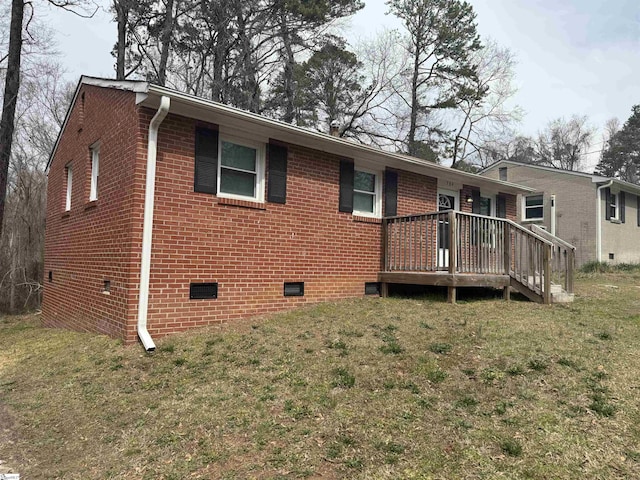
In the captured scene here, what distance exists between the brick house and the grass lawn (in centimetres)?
73

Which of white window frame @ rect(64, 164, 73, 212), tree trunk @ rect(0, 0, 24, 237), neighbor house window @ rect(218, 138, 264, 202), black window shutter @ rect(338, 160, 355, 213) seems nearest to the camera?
neighbor house window @ rect(218, 138, 264, 202)

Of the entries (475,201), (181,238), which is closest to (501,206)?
(475,201)

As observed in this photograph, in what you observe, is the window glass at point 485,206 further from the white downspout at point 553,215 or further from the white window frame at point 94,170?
the white window frame at point 94,170

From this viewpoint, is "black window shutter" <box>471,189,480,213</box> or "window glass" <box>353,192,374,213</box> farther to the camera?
"black window shutter" <box>471,189,480,213</box>

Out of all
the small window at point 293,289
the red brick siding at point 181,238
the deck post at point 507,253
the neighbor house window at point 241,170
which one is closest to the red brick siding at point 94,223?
the red brick siding at point 181,238

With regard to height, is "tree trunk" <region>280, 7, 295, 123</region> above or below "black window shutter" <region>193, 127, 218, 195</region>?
above

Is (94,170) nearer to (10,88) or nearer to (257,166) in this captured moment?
(257,166)

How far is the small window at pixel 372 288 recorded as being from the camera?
884 centimetres

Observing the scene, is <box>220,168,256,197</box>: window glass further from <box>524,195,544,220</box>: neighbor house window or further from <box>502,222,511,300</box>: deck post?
<box>524,195,544,220</box>: neighbor house window

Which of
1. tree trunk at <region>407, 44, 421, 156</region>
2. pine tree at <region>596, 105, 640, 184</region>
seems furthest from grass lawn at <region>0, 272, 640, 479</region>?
pine tree at <region>596, 105, 640, 184</region>

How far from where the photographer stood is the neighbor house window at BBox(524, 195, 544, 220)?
1920 cm

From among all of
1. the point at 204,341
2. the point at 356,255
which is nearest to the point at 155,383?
the point at 204,341

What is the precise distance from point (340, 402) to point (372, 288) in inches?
201

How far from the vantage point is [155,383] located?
4.71 meters
